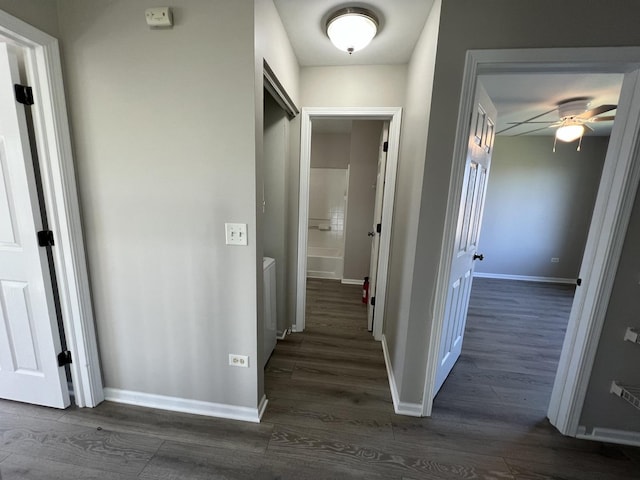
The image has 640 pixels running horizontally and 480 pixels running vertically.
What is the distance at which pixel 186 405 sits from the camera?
1622 mm

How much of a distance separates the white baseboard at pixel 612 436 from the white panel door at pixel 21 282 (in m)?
3.28

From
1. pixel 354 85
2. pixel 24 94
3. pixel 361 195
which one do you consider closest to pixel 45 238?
pixel 24 94

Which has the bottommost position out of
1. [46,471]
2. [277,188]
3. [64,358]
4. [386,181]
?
[46,471]

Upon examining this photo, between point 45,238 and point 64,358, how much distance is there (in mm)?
767

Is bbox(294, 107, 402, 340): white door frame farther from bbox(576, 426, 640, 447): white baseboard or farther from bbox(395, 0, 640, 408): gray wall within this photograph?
bbox(576, 426, 640, 447): white baseboard

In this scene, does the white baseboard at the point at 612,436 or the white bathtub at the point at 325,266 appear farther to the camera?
the white bathtub at the point at 325,266

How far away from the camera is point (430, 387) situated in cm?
160

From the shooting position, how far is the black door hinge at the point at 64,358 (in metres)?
1.54

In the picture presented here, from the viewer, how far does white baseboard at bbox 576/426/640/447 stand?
4.92ft

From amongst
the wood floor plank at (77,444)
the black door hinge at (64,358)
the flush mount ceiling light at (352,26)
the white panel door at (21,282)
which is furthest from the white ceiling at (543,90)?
the black door hinge at (64,358)

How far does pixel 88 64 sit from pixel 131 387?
1944mm

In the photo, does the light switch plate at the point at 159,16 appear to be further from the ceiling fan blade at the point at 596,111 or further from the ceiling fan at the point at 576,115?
the ceiling fan blade at the point at 596,111

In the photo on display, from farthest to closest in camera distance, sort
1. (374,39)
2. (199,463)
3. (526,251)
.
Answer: (526,251) → (374,39) → (199,463)

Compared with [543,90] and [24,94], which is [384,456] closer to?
[24,94]
